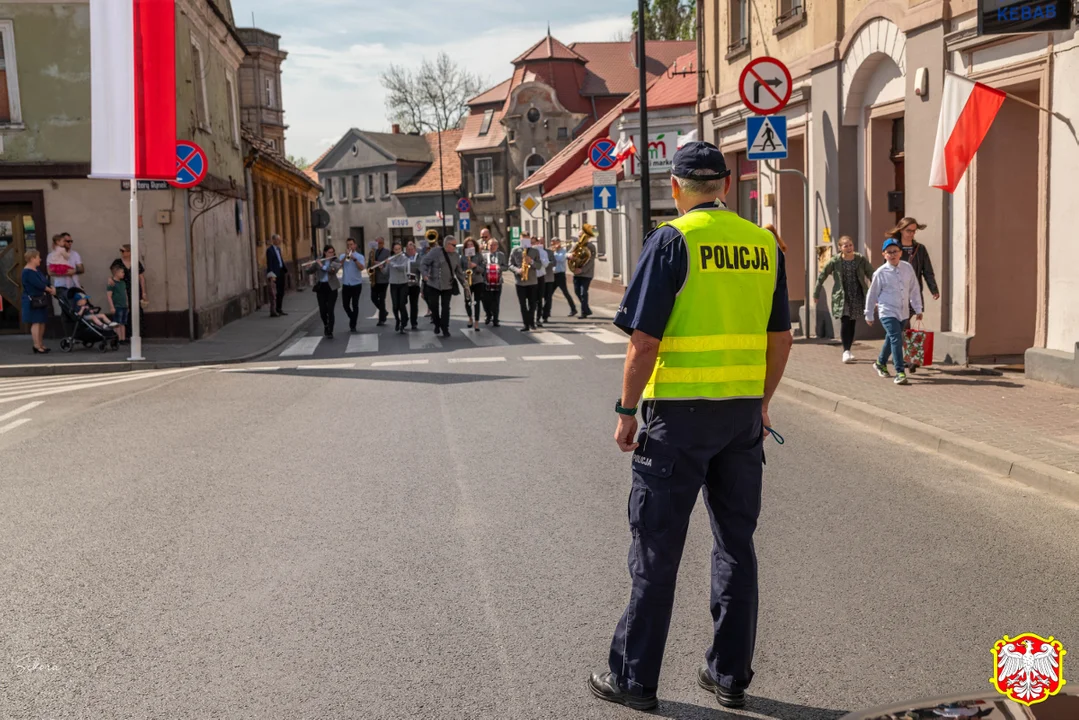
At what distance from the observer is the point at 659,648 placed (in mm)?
4020

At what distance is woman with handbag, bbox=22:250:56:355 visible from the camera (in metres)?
17.8

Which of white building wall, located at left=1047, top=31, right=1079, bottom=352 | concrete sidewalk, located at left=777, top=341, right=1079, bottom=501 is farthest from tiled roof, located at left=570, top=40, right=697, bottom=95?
white building wall, located at left=1047, top=31, right=1079, bottom=352

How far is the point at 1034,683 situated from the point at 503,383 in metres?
11.3

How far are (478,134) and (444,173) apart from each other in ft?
20.3

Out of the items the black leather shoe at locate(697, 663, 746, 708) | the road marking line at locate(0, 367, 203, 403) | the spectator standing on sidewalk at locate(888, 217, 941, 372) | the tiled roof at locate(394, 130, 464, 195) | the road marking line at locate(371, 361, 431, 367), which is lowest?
the black leather shoe at locate(697, 663, 746, 708)

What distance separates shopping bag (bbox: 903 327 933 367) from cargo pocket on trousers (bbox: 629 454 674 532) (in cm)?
921

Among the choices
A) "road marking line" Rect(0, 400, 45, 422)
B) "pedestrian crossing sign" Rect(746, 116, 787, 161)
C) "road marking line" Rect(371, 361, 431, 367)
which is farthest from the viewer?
"road marking line" Rect(371, 361, 431, 367)

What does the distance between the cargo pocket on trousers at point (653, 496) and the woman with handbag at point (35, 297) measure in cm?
1605

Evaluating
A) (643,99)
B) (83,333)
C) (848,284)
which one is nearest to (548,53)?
(643,99)

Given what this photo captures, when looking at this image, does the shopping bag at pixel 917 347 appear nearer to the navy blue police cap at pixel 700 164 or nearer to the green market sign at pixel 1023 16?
the green market sign at pixel 1023 16

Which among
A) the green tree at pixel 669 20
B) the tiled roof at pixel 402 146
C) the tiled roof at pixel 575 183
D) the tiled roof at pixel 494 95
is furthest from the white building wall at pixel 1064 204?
the tiled roof at pixel 402 146

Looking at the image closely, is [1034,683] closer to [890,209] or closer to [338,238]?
[890,209]

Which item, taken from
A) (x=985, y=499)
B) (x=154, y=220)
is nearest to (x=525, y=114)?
(x=154, y=220)

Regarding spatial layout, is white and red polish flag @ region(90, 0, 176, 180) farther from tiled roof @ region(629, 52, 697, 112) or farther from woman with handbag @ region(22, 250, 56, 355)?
tiled roof @ region(629, 52, 697, 112)
